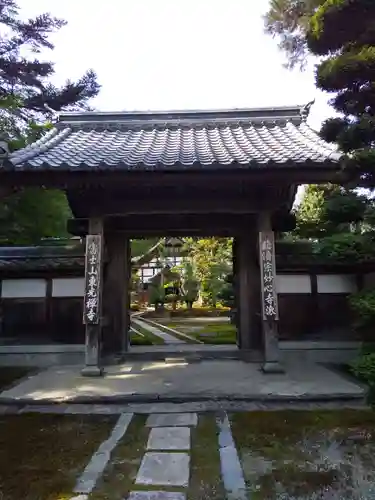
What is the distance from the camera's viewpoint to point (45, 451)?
389 cm

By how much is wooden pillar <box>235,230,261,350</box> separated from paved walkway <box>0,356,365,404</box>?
0.74 metres

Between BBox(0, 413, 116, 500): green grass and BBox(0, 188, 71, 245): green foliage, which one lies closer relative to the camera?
BBox(0, 413, 116, 500): green grass

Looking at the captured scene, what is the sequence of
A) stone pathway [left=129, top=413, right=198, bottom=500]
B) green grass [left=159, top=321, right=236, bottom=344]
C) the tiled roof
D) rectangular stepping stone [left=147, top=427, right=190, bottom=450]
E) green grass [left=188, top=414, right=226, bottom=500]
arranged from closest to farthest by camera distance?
green grass [left=188, top=414, right=226, bottom=500] < stone pathway [left=129, top=413, right=198, bottom=500] < rectangular stepping stone [left=147, top=427, right=190, bottom=450] < the tiled roof < green grass [left=159, top=321, right=236, bottom=344]

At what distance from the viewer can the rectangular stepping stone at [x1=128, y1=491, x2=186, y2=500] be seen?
2928 millimetres

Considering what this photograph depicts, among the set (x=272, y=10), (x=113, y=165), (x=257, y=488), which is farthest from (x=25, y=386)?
(x=272, y=10)

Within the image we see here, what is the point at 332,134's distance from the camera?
20.4 feet

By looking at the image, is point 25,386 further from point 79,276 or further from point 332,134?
point 332,134

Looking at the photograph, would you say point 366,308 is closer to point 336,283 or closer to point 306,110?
point 336,283

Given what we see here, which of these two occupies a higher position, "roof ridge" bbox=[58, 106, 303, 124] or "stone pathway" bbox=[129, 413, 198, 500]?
"roof ridge" bbox=[58, 106, 303, 124]

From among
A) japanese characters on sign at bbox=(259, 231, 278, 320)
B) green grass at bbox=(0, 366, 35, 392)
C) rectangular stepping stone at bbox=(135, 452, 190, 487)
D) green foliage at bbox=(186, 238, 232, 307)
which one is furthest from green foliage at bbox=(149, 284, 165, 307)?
rectangular stepping stone at bbox=(135, 452, 190, 487)

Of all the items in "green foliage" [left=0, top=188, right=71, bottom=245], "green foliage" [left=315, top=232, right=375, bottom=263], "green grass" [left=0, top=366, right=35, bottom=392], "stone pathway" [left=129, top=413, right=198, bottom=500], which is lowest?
"stone pathway" [left=129, top=413, right=198, bottom=500]

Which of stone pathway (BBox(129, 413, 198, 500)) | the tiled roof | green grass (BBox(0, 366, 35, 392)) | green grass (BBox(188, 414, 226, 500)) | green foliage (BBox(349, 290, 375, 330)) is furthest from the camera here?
green grass (BBox(0, 366, 35, 392))

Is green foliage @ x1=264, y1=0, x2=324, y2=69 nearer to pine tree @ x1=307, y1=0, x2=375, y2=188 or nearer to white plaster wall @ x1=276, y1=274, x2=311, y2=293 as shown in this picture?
pine tree @ x1=307, y1=0, x2=375, y2=188

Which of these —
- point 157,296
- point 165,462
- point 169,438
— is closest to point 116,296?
point 169,438
